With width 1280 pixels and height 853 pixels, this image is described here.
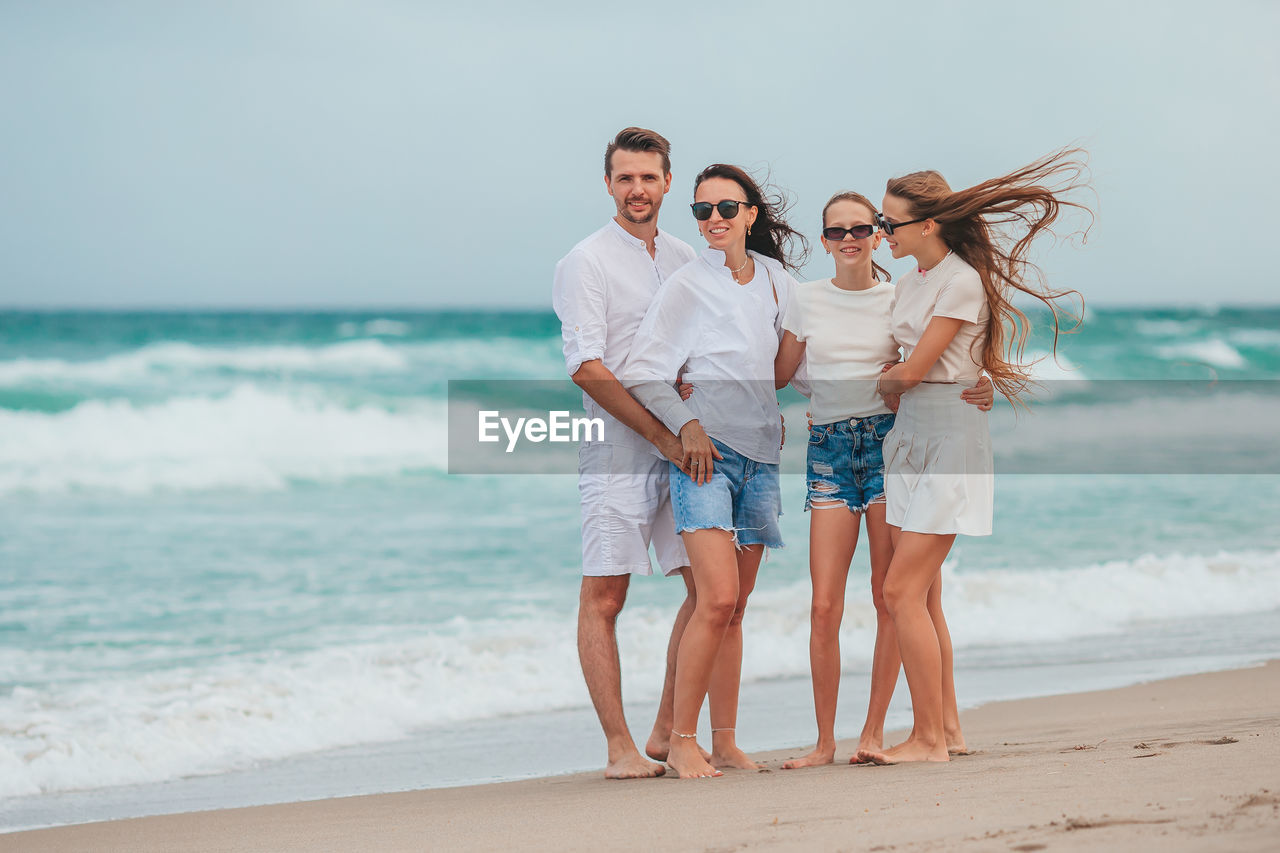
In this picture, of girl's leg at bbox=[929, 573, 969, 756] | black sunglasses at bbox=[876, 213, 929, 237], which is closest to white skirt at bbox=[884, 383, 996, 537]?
girl's leg at bbox=[929, 573, 969, 756]

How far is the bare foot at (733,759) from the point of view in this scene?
3.96 meters

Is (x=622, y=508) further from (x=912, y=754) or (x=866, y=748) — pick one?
(x=912, y=754)

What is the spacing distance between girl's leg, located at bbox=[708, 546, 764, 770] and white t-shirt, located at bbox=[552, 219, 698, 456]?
49 centimetres

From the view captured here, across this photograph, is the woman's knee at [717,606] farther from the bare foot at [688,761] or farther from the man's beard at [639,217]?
the man's beard at [639,217]

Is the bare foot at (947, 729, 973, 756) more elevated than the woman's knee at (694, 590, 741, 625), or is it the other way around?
the woman's knee at (694, 590, 741, 625)

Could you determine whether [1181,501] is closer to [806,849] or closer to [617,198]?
[617,198]

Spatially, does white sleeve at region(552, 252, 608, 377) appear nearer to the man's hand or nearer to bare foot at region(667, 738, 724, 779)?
the man's hand

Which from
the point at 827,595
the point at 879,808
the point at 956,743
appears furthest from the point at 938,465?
the point at 879,808

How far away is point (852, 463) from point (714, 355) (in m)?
0.55

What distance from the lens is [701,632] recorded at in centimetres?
380

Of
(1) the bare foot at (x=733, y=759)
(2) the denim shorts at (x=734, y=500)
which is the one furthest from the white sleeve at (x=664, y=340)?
(1) the bare foot at (x=733, y=759)

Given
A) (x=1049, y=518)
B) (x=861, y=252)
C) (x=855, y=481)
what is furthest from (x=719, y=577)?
(x=1049, y=518)

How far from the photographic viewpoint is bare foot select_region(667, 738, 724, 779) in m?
3.77

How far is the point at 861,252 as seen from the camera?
3.86m
